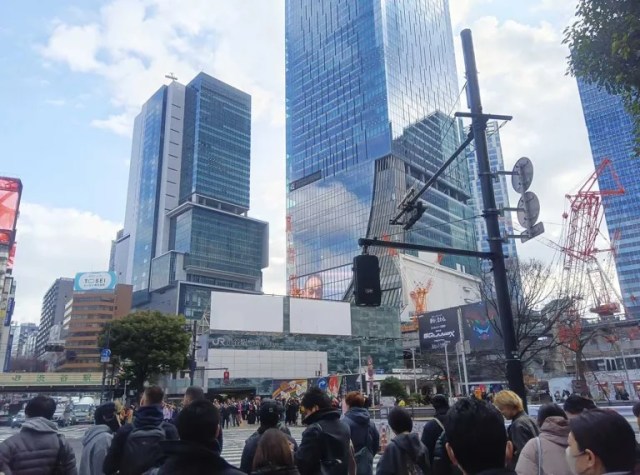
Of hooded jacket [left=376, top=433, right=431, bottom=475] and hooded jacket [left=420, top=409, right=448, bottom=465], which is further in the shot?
hooded jacket [left=420, top=409, right=448, bottom=465]

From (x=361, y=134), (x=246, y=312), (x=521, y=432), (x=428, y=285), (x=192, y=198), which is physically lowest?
(x=521, y=432)

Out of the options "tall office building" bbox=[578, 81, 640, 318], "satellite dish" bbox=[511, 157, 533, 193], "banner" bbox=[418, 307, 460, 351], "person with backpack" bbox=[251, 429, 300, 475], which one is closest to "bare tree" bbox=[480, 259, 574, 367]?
"satellite dish" bbox=[511, 157, 533, 193]

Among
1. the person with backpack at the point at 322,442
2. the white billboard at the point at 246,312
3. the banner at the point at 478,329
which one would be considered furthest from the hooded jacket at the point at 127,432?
the white billboard at the point at 246,312

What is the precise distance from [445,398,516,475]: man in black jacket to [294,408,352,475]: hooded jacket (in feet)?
6.79

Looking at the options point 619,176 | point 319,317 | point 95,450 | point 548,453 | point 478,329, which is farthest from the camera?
point 619,176

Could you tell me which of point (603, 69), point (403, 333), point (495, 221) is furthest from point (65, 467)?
point (403, 333)

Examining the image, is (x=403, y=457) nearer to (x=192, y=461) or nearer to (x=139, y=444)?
(x=139, y=444)

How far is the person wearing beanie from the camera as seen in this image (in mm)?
5551

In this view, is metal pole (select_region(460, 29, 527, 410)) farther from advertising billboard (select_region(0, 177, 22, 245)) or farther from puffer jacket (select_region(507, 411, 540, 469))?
advertising billboard (select_region(0, 177, 22, 245))

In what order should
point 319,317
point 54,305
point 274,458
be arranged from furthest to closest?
point 54,305 < point 319,317 < point 274,458

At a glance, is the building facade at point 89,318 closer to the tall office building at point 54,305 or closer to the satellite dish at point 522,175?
the tall office building at point 54,305

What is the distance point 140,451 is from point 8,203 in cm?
7454

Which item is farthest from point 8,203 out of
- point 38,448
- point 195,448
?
point 195,448

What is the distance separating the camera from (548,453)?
138 inches
